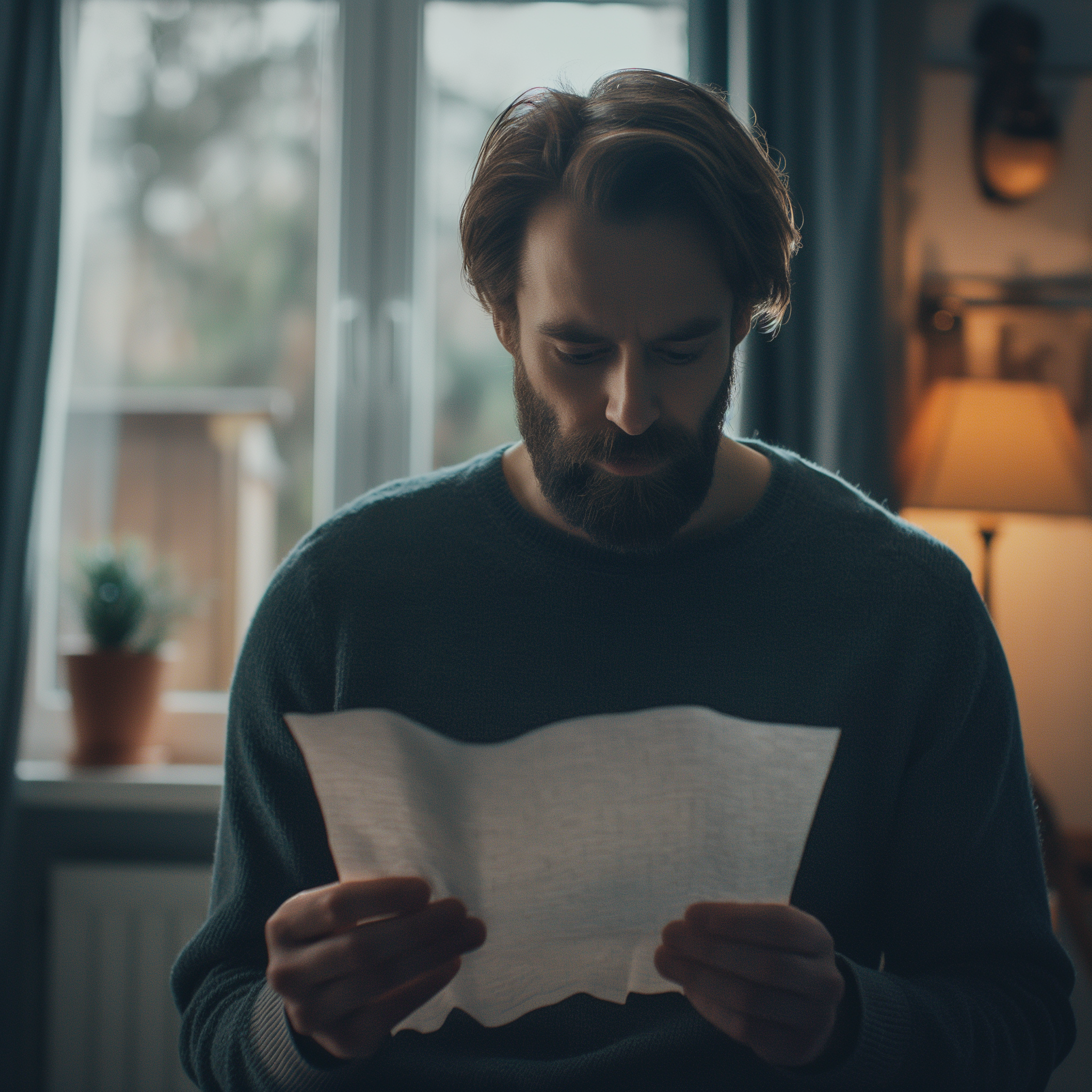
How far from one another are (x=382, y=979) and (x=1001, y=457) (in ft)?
4.26

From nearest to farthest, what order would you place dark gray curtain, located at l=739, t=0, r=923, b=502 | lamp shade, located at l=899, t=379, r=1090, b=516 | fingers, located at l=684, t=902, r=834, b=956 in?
fingers, located at l=684, t=902, r=834, b=956, lamp shade, located at l=899, t=379, r=1090, b=516, dark gray curtain, located at l=739, t=0, r=923, b=502

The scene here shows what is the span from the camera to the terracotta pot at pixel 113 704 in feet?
5.66

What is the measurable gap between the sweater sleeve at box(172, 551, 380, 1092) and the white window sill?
0.89 metres

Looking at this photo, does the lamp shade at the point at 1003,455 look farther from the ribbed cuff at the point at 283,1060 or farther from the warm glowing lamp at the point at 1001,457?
the ribbed cuff at the point at 283,1060

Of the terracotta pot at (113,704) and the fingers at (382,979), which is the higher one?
the fingers at (382,979)

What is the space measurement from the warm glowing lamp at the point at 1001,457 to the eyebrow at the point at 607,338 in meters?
0.86

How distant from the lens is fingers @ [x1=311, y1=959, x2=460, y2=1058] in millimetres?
613

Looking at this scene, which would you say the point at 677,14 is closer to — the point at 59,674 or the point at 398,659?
the point at 398,659

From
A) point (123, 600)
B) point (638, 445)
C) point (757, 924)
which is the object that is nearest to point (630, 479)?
point (638, 445)

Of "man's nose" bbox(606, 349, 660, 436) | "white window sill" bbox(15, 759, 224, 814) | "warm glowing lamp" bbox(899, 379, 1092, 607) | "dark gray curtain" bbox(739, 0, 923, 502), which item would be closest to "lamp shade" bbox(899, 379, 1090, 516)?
"warm glowing lamp" bbox(899, 379, 1092, 607)

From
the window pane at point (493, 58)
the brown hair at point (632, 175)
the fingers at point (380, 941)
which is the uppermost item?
the window pane at point (493, 58)

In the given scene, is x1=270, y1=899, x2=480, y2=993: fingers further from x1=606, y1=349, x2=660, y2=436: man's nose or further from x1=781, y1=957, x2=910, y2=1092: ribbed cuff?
x1=606, y1=349, x2=660, y2=436: man's nose

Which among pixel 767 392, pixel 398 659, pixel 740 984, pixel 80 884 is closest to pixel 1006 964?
pixel 740 984

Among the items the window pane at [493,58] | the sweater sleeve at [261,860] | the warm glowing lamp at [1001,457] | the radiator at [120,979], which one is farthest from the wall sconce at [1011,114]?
the radiator at [120,979]
